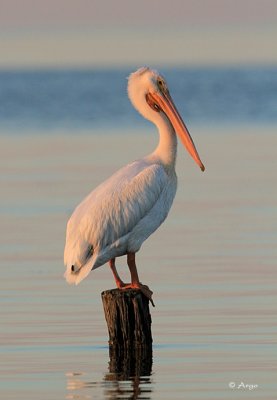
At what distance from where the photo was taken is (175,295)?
1373cm

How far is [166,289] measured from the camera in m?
14.0

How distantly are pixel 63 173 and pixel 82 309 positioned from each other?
908 cm

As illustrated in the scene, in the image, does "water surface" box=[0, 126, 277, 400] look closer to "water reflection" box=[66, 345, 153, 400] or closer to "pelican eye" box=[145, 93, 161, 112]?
"water reflection" box=[66, 345, 153, 400]

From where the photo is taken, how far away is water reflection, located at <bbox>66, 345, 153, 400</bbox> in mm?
10891

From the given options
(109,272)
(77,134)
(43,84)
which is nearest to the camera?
(109,272)

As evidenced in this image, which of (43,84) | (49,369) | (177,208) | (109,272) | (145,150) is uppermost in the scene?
(43,84)

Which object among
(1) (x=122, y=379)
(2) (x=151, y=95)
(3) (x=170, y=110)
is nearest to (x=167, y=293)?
(3) (x=170, y=110)

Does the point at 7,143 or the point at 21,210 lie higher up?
the point at 7,143

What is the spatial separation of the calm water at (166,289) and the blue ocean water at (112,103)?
11387 millimetres

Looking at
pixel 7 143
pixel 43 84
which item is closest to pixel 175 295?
pixel 7 143

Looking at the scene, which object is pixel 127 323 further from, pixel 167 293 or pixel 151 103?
pixel 151 103

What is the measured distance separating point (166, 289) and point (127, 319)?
1693mm

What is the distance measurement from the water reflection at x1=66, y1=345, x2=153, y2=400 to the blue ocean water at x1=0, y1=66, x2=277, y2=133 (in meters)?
20.6

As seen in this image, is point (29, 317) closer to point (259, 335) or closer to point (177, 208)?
point (259, 335)
